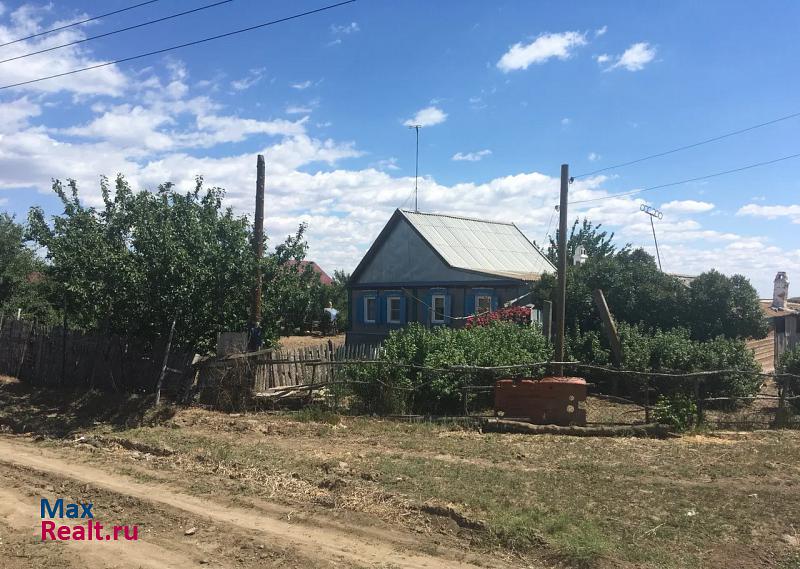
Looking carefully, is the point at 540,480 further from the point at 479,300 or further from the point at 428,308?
the point at 428,308

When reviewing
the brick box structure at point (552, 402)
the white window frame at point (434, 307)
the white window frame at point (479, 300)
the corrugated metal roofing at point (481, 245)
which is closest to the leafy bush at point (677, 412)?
the brick box structure at point (552, 402)

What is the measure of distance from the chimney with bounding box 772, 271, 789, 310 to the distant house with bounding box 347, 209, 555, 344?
9.15 metres

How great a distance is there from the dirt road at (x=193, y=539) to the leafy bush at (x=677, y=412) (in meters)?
6.65

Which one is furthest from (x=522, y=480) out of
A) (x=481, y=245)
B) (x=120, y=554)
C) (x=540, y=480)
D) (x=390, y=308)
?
(x=481, y=245)

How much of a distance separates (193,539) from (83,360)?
10.1 meters

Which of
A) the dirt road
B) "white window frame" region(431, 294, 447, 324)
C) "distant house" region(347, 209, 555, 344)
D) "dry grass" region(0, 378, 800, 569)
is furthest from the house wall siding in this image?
the dirt road

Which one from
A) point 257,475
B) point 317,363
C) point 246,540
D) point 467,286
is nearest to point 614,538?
point 246,540

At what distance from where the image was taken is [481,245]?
29078mm

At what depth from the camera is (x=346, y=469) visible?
8008mm

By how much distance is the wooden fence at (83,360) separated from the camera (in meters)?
13.1

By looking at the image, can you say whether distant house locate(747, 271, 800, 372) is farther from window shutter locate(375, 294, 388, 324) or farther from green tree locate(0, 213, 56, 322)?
green tree locate(0, 213, 56, 322)

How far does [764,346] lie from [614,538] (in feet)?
65.9

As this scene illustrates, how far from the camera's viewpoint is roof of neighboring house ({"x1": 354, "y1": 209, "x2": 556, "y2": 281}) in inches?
1038

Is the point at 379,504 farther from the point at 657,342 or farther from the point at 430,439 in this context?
the point at 657,342
